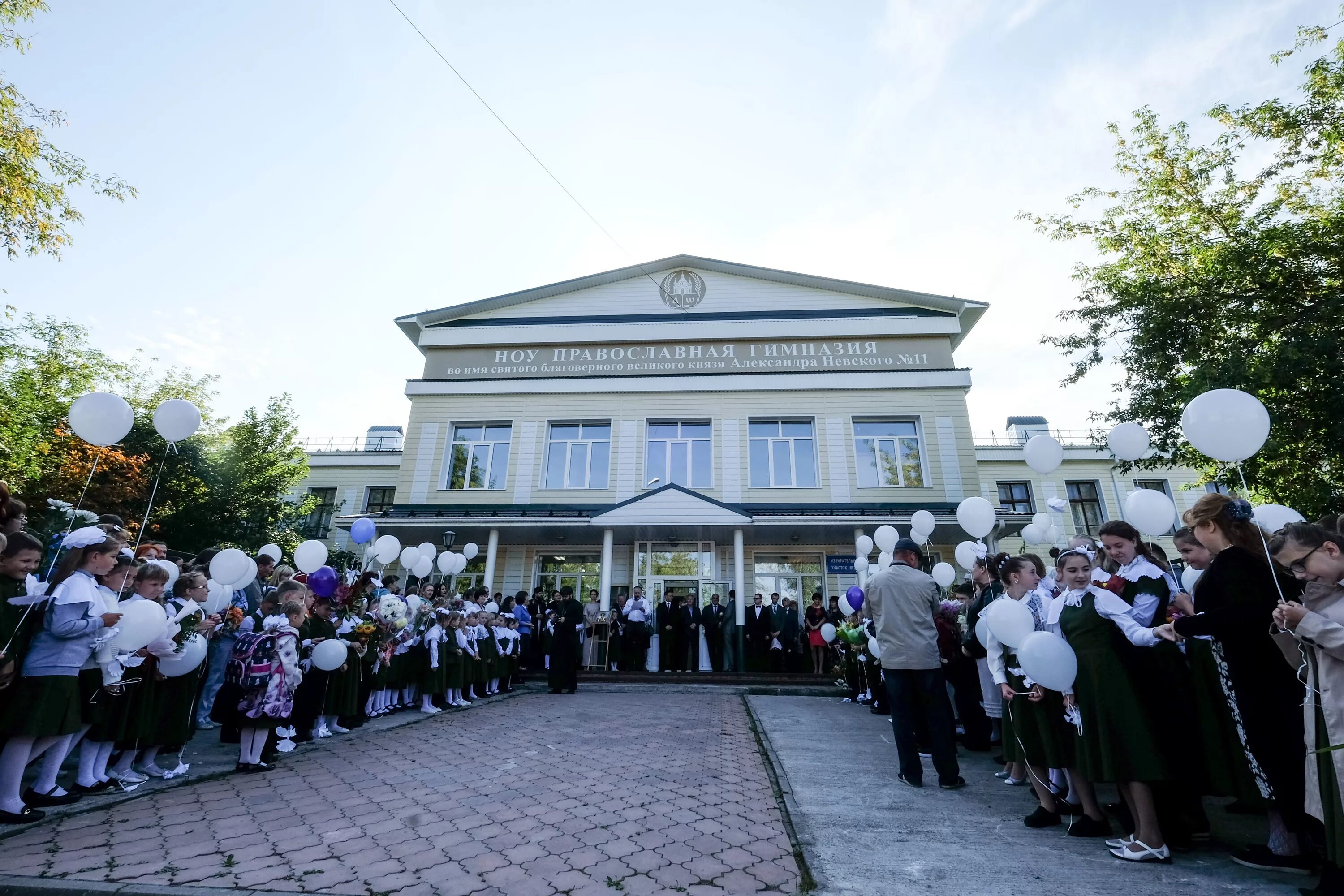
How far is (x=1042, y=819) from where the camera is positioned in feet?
11.2

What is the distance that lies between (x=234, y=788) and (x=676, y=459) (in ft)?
45.8

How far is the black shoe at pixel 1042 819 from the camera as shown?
11.2 ft

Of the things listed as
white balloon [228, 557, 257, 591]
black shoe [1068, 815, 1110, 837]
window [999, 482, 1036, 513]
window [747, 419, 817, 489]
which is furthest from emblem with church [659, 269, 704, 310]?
black shoe [1068, 815, 1110, 837]

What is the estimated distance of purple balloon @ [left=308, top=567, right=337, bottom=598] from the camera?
602 centimetres

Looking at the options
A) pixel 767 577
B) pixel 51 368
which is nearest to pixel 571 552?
pixel 767 577

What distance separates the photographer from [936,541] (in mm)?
15633

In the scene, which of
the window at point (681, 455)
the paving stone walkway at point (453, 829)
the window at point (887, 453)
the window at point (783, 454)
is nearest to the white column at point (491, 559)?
the window at point (681, 455)

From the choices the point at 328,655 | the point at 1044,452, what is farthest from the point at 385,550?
the point at 1044,452

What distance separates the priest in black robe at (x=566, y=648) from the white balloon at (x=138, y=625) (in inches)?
270

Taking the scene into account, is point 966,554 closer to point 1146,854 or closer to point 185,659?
point 1146,854

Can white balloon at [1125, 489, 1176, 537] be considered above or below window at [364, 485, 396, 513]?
below

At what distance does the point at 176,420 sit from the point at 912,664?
701 cm

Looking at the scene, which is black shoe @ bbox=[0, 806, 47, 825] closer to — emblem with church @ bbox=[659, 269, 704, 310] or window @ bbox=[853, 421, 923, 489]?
window @ bbox=[853, 421, 923, 489]

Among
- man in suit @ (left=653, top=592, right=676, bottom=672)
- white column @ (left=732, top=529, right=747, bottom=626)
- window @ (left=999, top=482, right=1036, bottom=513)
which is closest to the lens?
man in suit @ (left=653, top=592, right=676, bottom=672)
